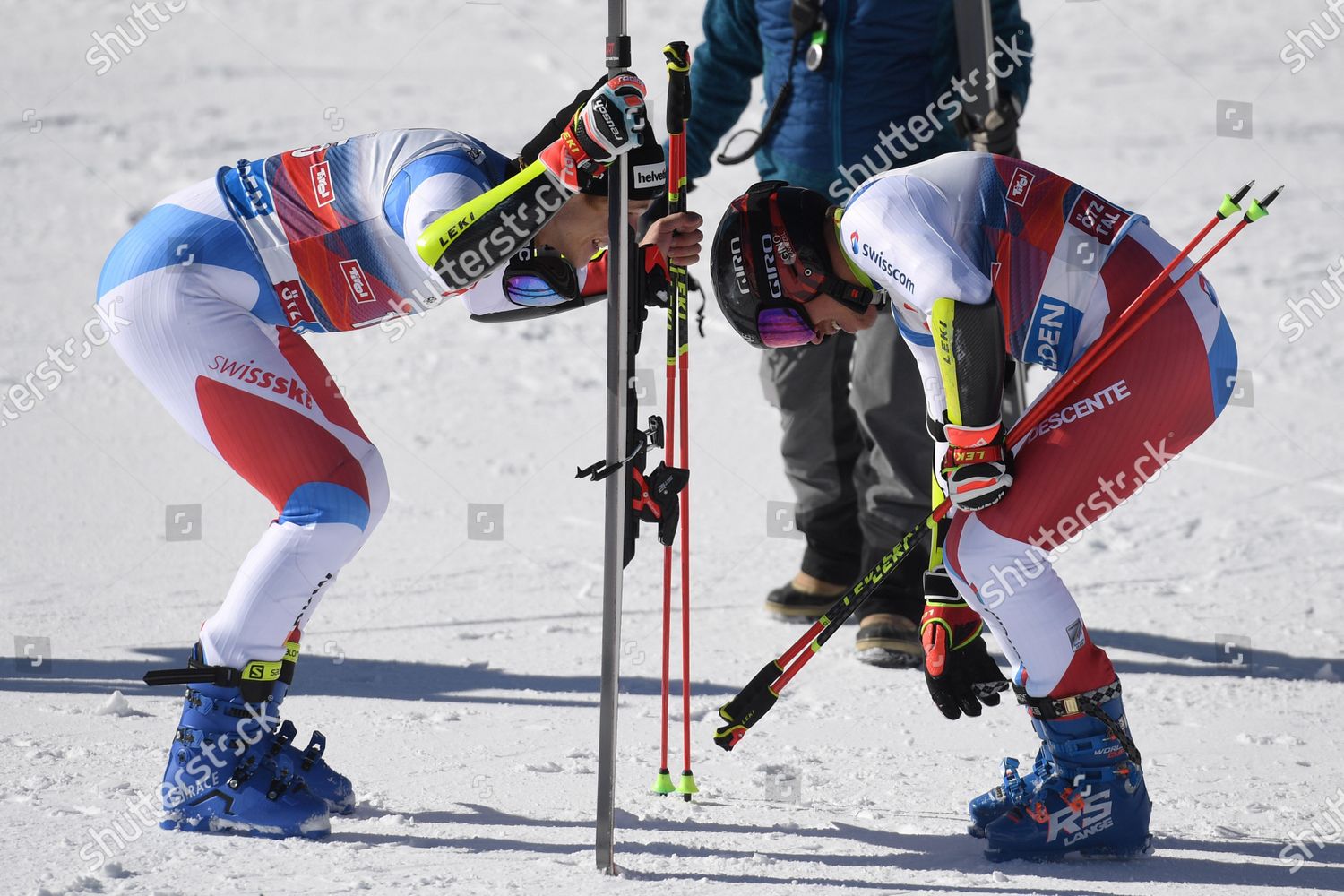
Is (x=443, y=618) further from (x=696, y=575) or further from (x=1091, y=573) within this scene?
(x=1091, y=573)

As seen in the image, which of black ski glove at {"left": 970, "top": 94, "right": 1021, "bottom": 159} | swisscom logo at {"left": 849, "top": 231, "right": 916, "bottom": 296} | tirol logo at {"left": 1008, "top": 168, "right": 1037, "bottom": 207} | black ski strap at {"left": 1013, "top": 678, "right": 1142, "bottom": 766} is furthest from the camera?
black ski glove at {"left": 970, "top": 94, "right": 1021, "bottom": 159}

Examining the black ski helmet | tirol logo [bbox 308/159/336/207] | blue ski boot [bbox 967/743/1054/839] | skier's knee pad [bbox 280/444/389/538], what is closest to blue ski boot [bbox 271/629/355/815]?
skier's knee pad [bbox 280/444/389/538]

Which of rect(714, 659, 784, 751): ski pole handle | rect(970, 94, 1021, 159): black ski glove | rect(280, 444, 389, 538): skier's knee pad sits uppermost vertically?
rect(970, 94, 1021, 159): black ski glove

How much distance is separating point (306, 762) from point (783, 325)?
65.2 inches

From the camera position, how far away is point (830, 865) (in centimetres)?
350

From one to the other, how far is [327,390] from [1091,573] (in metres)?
3.32

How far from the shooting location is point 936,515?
12.3ft

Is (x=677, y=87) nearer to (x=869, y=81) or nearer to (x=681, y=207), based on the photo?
(x=681, y=207)

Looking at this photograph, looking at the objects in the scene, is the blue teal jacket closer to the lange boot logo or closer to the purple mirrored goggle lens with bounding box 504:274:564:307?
the purple mirrored goggle lens with bounding box 504:274:564:307

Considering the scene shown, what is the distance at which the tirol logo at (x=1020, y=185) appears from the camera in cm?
361

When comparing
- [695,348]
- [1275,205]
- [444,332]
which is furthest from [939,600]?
[1275,205]

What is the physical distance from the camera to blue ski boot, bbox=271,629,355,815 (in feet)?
12.2

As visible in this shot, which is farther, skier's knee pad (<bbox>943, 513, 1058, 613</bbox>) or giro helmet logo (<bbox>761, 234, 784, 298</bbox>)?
giro helmet logo (<bbox>761, 234, 784, 298</bbox>)

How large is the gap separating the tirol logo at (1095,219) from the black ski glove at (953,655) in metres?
0.91
